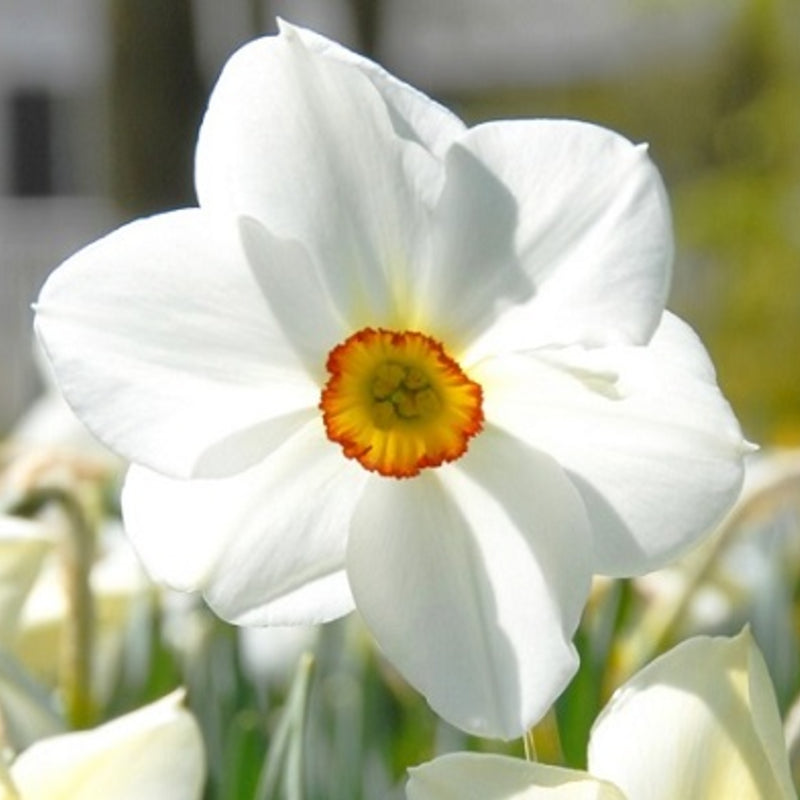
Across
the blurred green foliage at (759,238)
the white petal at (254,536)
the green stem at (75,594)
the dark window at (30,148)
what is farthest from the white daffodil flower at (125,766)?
the dark window at (30,148)

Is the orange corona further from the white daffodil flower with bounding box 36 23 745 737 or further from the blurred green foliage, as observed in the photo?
the blurred green foliage

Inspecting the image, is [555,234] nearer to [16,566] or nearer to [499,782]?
[499,782]

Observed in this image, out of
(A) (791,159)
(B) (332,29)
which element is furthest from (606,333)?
(B) (332,29)

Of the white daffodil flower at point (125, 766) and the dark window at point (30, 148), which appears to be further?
the dark window at point (30, 148)

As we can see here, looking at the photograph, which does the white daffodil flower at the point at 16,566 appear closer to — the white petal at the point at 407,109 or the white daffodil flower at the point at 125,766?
the white daffodil flower at the point at 125,766

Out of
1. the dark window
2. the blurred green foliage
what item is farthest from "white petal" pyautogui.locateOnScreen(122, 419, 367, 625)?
the dark window

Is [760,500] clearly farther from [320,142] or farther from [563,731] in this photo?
[320,142]

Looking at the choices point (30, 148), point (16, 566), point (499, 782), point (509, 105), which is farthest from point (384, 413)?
point (30, 148)
